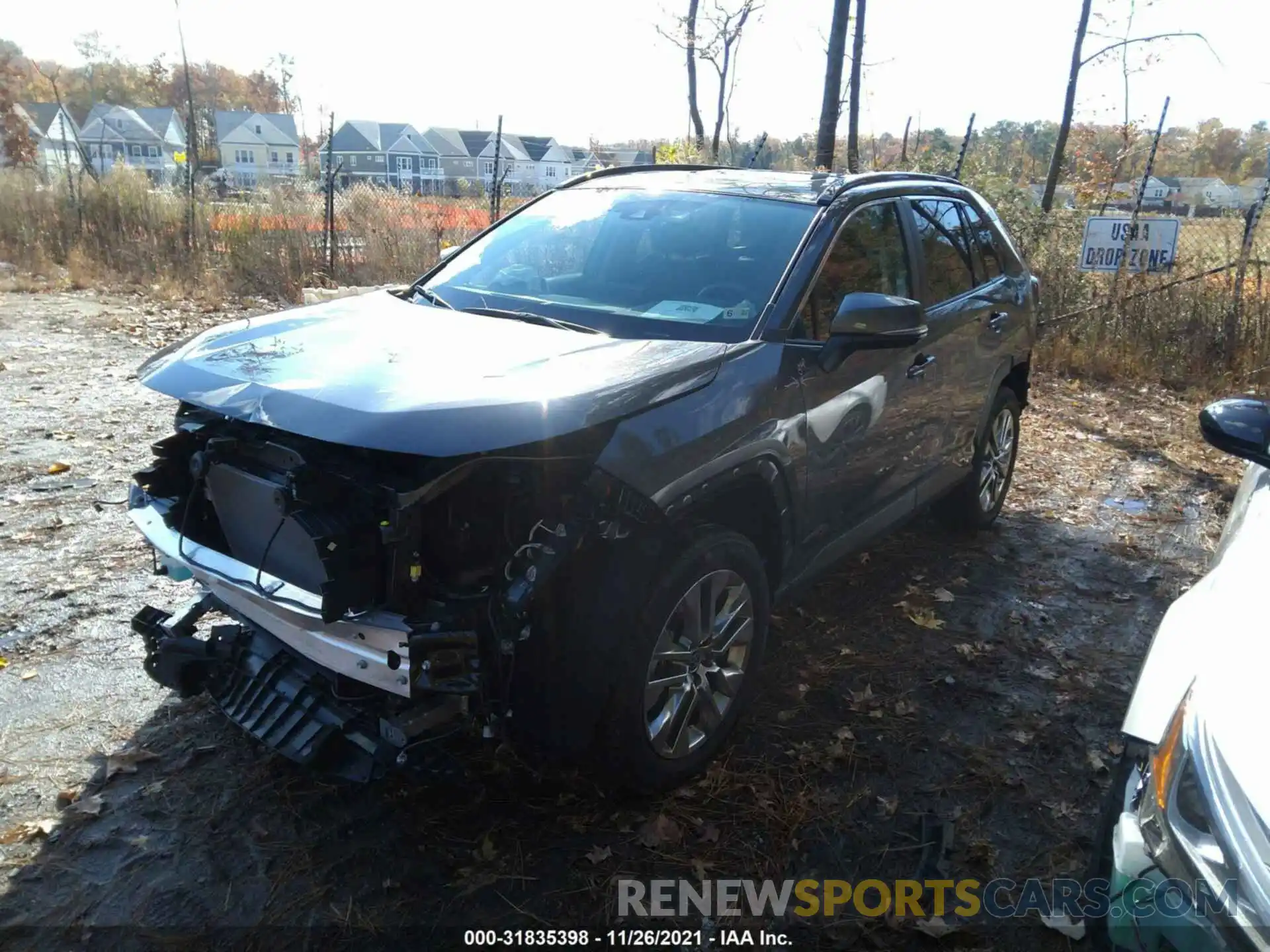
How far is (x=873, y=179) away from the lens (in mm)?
4219

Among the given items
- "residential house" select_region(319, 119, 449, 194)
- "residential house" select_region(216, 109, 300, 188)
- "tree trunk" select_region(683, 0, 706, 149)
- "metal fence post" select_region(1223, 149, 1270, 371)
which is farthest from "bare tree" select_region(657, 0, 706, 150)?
"residential house" select_region(216, 109, 300, 188)

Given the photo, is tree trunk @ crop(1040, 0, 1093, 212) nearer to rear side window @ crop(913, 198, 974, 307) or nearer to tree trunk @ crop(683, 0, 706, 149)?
tree trunk @ crop(683, 0, 706, 149)

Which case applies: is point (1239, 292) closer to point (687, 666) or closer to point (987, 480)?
point (987, 480)

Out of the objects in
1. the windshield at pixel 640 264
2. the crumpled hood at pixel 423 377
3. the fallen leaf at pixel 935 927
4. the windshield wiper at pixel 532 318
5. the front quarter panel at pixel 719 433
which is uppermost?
the windshield at pixel 640 264

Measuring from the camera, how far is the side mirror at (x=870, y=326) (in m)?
3.23

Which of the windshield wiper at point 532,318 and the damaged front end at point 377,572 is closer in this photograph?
the damaged front end at point 377,572

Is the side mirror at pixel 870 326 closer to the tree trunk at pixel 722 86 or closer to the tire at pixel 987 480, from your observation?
the tire at pixel 987 480

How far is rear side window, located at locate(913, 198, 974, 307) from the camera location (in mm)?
4383

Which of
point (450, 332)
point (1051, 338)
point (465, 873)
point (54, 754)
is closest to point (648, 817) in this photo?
point (465, 873)

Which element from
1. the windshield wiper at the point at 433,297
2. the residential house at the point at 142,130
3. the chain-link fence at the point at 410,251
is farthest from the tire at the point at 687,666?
the residential house at the point at 142,130

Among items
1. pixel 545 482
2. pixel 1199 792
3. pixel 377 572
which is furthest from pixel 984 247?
pixel 377 572

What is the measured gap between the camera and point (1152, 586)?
497 cm

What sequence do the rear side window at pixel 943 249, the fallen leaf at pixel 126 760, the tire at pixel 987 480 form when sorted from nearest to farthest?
1. the fallen leaf at pixel 126 760
2. the rear side window at pixel 943 249
3. the tire at pixel 987 480

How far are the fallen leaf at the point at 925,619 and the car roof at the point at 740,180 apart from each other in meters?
2.06
